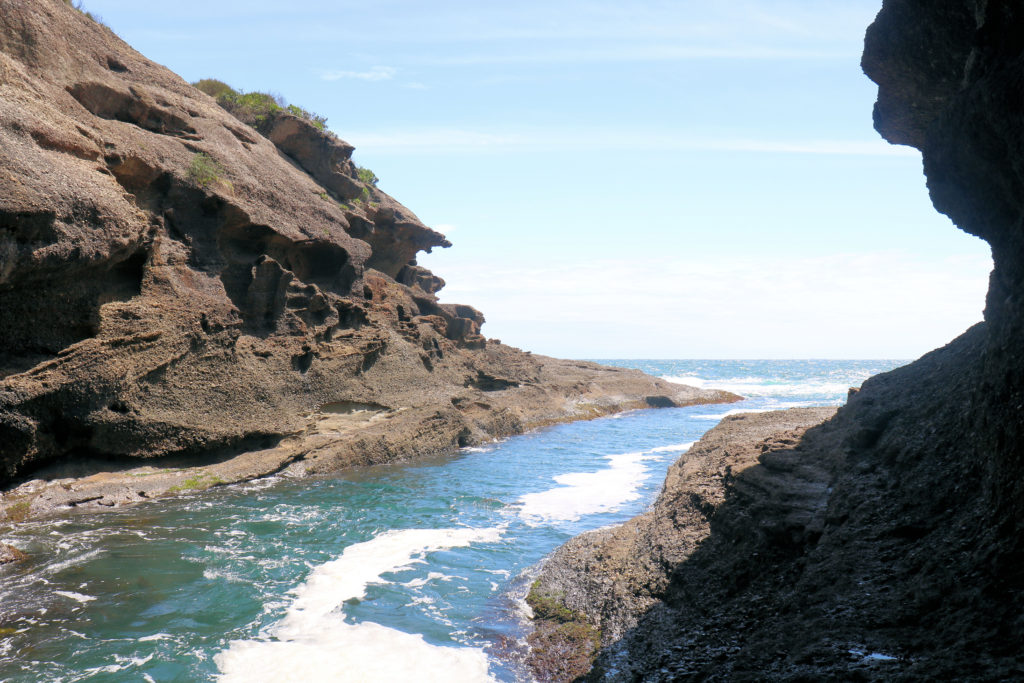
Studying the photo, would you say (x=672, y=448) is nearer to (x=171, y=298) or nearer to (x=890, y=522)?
(x=171, y=298)

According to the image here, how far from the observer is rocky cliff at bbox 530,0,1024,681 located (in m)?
4.18

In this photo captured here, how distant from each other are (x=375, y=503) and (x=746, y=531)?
28.8 feet

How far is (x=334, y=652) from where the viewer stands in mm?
7160

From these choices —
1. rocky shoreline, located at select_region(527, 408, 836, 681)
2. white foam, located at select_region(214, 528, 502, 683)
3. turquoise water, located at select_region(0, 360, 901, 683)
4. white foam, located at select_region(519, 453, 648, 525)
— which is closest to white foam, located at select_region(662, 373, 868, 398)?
white foam, located at select_region(519, 453, 648, 525)

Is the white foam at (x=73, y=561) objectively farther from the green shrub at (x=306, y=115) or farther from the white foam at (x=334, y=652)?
the green shrub at (x=306, y=115)

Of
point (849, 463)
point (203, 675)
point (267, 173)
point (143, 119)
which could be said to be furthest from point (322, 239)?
point (849, 463)

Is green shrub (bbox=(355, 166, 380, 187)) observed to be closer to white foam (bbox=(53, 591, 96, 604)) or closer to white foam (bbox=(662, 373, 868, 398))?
white foam (bbox=(53, 591, 96, 604))

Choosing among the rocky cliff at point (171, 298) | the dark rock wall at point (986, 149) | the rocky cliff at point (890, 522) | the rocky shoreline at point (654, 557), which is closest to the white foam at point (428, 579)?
the rocky shoreline at point (654, 557)

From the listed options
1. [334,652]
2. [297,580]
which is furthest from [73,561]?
[334,652]

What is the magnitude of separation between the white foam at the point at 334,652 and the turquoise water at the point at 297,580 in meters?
0.02

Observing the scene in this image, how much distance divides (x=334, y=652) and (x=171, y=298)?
34.4 ft

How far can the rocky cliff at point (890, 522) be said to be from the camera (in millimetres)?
4176

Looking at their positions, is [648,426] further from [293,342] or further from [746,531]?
[746,531]

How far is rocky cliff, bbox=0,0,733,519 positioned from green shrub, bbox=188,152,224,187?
5cm
